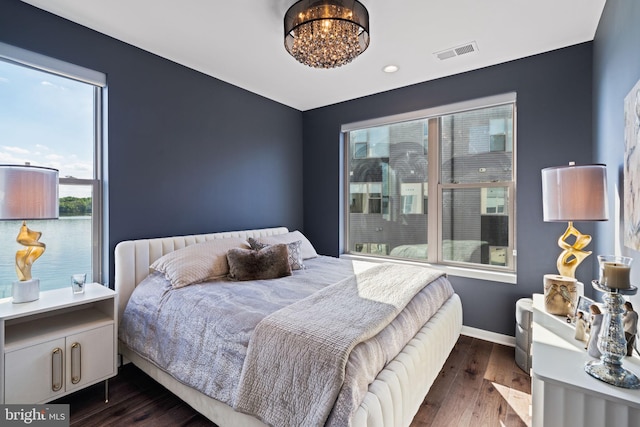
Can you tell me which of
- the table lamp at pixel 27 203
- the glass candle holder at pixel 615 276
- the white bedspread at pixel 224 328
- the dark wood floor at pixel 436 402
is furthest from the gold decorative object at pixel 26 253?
the glass candle holder at pixel 615 276

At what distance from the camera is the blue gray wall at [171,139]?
7.53 ft

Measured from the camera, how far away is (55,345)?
1.81 metres

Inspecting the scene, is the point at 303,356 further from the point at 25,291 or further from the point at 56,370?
the point at 25,291

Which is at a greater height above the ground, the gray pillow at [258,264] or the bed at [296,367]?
the gray pillow at [258,264]

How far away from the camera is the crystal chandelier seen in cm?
186

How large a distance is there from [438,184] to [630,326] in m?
2.21

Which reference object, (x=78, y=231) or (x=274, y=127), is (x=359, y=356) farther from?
(x=274, y=127)

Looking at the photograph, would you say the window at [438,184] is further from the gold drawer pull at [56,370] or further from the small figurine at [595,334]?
the gold drawer pull at [56,370]

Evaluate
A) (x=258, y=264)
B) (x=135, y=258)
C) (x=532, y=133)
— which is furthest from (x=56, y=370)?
(x=532, y=133)

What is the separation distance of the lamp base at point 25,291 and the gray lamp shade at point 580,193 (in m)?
3.31

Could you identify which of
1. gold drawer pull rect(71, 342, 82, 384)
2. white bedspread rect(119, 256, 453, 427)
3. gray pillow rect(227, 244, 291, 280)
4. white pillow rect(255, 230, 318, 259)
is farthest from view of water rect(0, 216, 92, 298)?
white pillow rect(255, 230, 318, 259)

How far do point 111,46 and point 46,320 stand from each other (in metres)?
2.14

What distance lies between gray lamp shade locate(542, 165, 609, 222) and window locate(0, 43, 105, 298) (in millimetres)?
3329

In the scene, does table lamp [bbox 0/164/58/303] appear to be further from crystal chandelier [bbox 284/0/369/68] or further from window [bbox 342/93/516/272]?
window [bbox 342/93/516/272]
